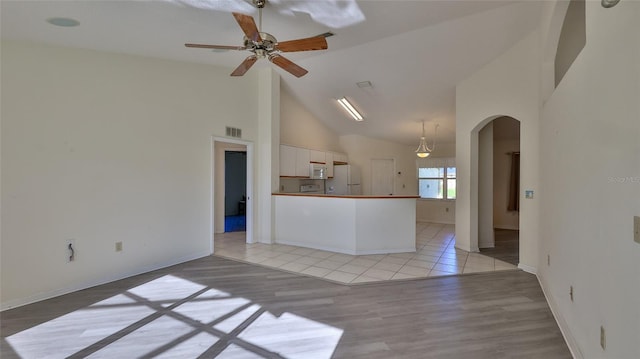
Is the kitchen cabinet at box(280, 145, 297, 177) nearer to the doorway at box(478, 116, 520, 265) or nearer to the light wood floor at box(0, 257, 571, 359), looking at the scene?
the light wood floor at box(0, 257, 571, 359)

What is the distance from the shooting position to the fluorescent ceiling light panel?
6418mm

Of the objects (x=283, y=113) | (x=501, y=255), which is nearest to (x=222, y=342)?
(x=501, y=255)

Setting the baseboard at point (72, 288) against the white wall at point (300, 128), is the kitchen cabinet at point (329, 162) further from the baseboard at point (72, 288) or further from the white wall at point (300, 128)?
the baseboard at point (72, 288)

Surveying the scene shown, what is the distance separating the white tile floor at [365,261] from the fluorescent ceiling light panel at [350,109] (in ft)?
11.0

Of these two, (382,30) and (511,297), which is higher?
(382,30)

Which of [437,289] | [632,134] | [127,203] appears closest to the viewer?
[632,134]

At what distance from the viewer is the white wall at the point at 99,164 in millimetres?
2863

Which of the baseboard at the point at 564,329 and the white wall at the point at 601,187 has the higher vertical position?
the white wall at the point at 601,187

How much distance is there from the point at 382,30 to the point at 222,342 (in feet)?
13.1

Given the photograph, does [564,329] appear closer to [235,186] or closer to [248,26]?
[248,26]

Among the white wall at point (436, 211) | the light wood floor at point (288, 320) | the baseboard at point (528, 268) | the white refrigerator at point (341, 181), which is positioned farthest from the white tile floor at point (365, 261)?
the white refrigerator at point (341, 181)

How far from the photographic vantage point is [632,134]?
129 cm

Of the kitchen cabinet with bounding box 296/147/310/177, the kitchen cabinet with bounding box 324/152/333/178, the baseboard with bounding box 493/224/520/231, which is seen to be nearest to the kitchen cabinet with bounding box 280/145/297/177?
the kitchen cabinet with bounding box 296/147/310/177

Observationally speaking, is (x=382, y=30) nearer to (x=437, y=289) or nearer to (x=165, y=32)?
(x=165, y=32)
